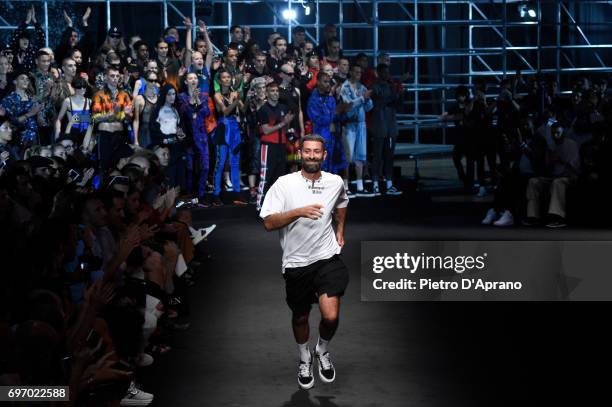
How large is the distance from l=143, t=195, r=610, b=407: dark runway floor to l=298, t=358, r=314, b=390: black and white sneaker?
0.17ft

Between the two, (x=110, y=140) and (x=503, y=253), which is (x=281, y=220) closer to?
(x=503, y=253)

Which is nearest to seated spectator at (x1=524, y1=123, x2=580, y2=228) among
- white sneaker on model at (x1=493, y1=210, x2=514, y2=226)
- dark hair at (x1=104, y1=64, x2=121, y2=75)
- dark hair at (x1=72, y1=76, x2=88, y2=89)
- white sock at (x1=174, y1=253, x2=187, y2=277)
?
white sneaker on model at (x1=493, y1=210, x2=514, y2=226)

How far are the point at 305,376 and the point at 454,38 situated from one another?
56.4 feet

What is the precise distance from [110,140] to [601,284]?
23.3 feet

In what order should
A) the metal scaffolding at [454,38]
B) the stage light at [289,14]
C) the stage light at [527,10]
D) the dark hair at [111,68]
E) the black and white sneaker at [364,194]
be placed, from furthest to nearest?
the stage light at [527,10] < the metal scaffolding at [454,38] < the stage light at [289,14] < the black and white sneaker at [364,194] < the dark hair at [111,68]

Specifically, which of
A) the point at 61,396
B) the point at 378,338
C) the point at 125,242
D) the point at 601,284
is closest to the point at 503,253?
the point at 601,284

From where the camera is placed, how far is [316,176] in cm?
849

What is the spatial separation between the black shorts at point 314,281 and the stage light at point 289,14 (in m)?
12.0

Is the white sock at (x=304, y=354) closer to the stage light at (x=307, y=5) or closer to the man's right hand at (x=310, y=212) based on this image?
the man's right hand at (x=310, y=212)

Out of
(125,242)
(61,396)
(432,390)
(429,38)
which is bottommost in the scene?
(432,390)

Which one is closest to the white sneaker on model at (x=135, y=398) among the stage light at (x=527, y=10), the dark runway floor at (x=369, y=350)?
the dark runway floor at (x=369, y=350)

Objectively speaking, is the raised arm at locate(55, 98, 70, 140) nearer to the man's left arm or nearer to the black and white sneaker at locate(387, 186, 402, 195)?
the black and white sneaker at locate(387, 186, 402, 195)

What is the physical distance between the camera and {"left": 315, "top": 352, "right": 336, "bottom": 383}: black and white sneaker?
838 cm

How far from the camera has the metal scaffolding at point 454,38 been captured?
21922mm
